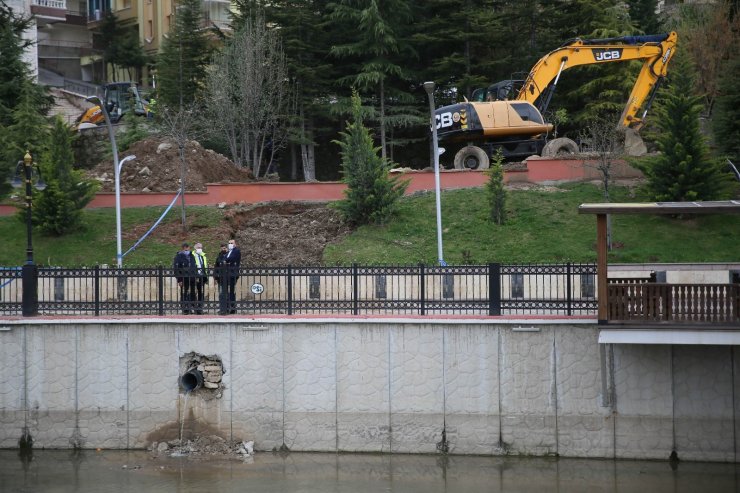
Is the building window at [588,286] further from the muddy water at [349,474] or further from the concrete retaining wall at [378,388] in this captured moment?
the muddy water at [349,474]

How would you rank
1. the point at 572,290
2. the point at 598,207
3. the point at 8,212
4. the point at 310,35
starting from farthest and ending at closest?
the point at 310,35, the point at 8,212, the point at 572,290, the point at 598,207

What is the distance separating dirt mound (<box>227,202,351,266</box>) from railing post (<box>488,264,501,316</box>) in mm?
13296

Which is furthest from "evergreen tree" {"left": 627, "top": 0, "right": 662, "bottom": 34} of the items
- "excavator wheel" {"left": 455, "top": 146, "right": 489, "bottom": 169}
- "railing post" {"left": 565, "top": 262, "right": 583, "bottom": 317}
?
"railing post" {"left": 565, "top": 262, "right": 583, "bottom": 317}

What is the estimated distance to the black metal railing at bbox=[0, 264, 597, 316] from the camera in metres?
17.0

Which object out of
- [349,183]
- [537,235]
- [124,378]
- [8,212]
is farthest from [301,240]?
[124,378]

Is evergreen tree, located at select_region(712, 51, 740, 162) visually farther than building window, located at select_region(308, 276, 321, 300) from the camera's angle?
Yes

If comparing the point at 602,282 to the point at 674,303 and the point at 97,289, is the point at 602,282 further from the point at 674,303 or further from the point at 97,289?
the point at 97,289

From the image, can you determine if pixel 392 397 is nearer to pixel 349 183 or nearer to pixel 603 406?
pixel 603 406

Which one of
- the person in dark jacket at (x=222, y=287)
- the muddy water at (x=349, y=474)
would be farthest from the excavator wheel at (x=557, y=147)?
the muddy water at (x=349, y=474)

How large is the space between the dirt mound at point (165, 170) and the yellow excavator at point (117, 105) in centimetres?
764

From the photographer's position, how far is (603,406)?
16141 millimetres

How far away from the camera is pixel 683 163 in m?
29.9

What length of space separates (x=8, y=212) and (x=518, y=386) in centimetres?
2431

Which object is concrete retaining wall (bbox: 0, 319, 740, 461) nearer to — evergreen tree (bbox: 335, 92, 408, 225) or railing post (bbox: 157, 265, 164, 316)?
railing post (bbox: 157, 265, 164, 316)
